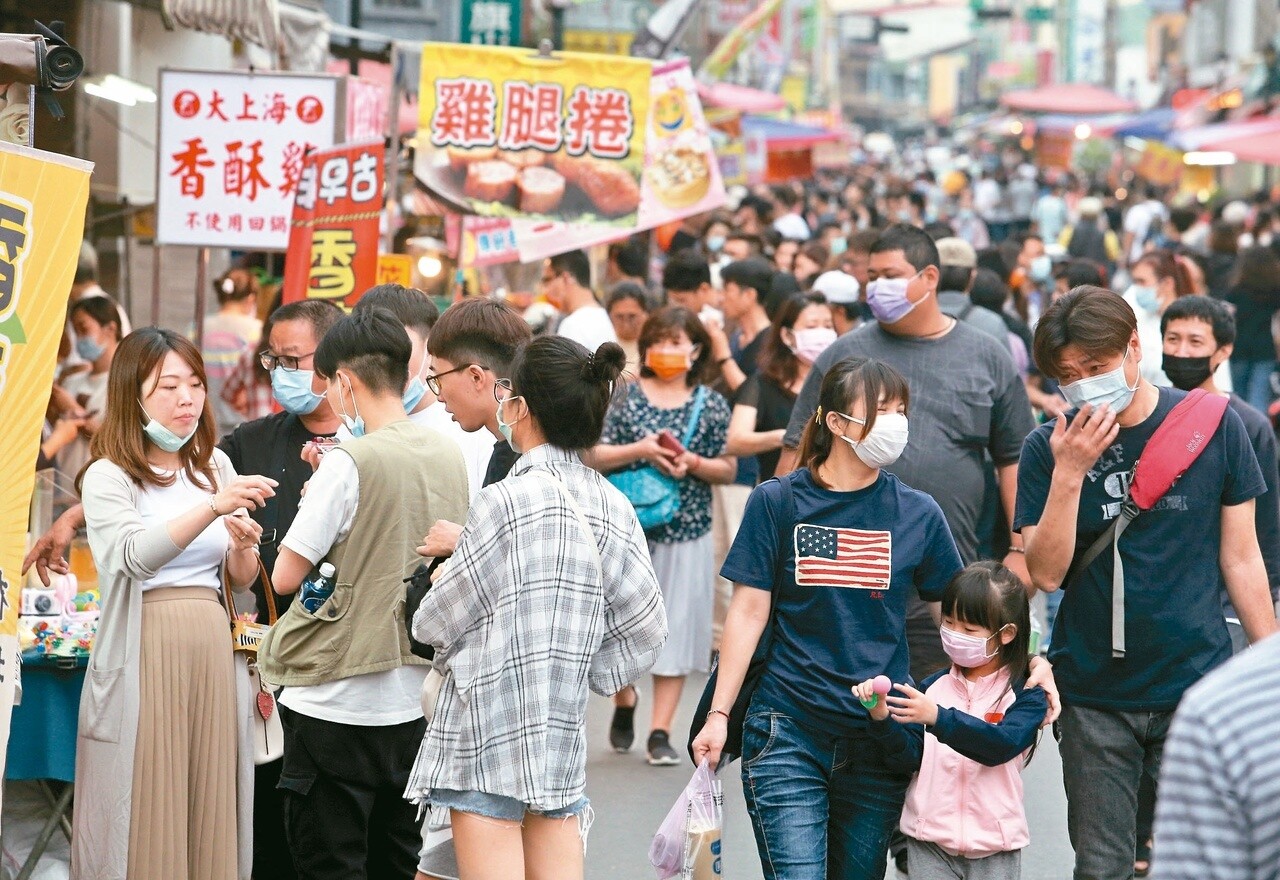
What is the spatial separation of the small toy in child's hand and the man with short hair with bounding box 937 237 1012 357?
4.16 m

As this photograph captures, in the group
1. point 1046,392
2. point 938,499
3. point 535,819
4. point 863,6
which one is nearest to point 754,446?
point 938,499

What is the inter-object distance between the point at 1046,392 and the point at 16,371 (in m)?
7.34

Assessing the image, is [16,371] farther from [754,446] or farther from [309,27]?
[309,27]

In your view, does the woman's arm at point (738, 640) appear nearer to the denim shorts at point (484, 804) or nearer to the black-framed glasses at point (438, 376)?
the denim shorts at point (484, 804)

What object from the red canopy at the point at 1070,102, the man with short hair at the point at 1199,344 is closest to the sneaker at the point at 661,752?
the man with short hair at the point at 1199,344

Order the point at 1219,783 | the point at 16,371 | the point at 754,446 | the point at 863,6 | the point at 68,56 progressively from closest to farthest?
the point at 1219,783, the point at 16,371, the point at 68,56, the point at 754,446, the point at 863,6

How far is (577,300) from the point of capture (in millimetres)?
9523

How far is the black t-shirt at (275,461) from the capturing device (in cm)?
527

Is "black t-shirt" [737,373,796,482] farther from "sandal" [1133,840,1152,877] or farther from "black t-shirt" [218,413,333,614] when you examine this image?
"black t-shirt" [218,413,333,614]

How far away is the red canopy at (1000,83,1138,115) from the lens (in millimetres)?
39219

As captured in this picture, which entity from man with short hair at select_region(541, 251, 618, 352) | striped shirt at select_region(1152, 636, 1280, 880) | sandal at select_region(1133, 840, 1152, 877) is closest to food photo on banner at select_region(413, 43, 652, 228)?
man with short hair at select_region(541, 251, 618, 352)

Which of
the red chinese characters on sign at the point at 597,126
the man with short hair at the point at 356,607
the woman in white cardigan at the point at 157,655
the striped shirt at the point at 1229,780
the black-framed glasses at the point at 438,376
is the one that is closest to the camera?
the striped shirt at the point at 1229,780

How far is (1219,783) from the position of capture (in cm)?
199

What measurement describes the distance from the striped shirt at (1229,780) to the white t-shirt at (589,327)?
693 centimetres
